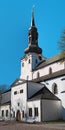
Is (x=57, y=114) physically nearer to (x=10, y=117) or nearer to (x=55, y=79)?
(x=55, y=79)

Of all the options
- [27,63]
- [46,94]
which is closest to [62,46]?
[46,94]

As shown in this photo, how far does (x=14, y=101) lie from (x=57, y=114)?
10.4 m

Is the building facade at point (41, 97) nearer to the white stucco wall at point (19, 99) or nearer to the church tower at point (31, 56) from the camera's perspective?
the white stucco wall at point (19, 99)

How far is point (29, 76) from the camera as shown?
5844 cm

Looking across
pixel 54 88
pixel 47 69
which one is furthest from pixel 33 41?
pixel 54 88

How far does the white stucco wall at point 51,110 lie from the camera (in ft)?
130

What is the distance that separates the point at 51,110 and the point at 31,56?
20523 millimetres

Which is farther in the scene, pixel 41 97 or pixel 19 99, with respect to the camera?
pixel 19 99

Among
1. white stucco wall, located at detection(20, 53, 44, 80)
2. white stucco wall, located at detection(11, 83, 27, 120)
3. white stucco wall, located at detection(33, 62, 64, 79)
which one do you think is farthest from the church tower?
white stucco wall, located at detection(11, 83, 27, 120)

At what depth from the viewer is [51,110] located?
133 feet

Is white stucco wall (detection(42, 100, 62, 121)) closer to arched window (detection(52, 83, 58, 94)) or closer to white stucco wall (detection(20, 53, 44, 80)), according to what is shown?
arched window (detection(52, 83, 58, 94))

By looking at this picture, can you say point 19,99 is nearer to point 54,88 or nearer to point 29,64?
point 54,88

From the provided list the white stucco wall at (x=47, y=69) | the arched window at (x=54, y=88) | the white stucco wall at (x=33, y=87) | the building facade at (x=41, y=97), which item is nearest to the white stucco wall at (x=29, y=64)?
the building facade at (x=41, y=97)

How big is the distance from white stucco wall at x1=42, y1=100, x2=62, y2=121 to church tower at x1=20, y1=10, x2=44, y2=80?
16911 mm
